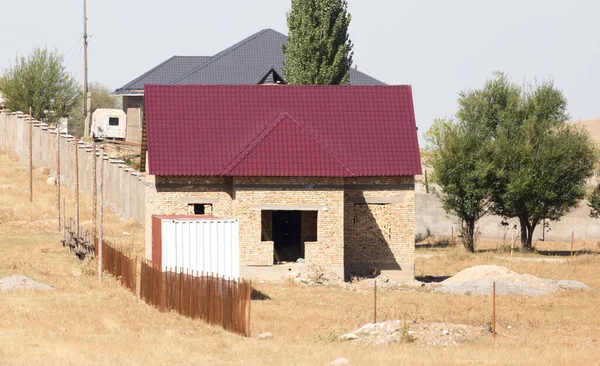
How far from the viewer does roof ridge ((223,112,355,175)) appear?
44.0 m

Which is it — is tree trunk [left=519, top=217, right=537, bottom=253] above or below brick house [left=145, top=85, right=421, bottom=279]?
below

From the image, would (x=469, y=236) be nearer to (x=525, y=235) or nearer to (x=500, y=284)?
(x=525, y=235)

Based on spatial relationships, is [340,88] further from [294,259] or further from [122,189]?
[122,189]

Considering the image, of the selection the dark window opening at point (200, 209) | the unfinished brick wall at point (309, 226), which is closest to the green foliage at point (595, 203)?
the unfinished brick wall at point (309, 226)

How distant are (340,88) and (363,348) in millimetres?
22750

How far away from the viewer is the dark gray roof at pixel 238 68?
3172 inches

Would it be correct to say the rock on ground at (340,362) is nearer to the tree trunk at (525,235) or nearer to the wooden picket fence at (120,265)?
the wooden picket fence at (120,265)

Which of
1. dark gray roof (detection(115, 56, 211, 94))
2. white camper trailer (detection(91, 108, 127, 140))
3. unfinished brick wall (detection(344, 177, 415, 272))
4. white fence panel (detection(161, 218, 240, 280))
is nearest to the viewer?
white fence panel (detection(161, 218, 240, 280))

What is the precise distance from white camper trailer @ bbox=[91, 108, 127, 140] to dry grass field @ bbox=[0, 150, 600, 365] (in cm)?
3727

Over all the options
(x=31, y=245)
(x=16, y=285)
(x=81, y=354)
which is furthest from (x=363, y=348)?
(x=31, y=245)

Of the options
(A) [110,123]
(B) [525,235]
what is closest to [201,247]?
(B) [525,235]

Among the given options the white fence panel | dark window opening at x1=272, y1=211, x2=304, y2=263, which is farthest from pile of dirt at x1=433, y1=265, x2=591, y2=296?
the white fence panel

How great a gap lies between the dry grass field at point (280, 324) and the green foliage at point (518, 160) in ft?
28.9

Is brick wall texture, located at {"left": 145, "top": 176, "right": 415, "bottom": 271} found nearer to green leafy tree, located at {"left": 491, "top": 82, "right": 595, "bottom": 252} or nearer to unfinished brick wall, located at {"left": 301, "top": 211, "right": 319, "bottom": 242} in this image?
unfinished brick wall, located at {"left": 301, "top": 211, "right": 319, "bottom": 242}
